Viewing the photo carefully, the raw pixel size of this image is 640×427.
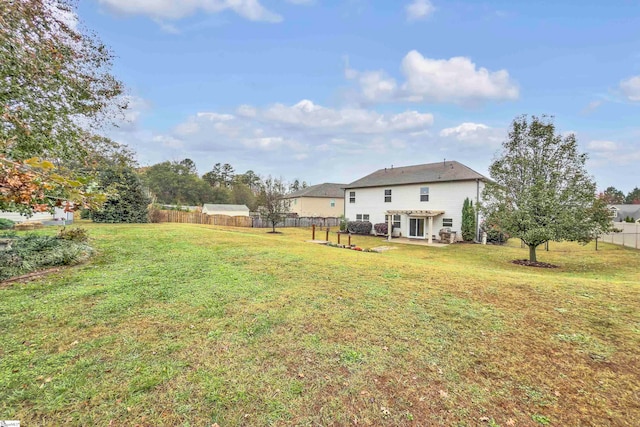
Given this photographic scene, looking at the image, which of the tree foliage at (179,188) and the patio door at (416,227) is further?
the tree foliage at (179,188)

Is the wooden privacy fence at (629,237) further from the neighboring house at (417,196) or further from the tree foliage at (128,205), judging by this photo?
the tree foliage at (128,205)

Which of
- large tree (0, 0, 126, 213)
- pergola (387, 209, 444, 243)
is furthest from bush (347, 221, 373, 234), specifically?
large tree (0, 0, 126, 213)

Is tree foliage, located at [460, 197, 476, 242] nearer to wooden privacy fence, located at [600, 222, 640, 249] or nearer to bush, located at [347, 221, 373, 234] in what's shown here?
wooden privacy fence, located at [600, 222, 640, 249]

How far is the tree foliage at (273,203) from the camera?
86.4ft

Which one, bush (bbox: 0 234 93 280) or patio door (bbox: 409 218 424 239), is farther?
patio door (bbox: 409 218 424 239)

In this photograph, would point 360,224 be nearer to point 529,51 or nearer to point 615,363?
point 529,51

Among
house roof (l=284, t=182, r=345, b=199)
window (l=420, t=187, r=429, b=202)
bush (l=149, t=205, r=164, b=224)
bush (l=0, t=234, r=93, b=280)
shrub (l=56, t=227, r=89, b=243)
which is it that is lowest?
bush (l=0, t=234, r=93, b=280)

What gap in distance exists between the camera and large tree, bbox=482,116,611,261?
1149 centimetres

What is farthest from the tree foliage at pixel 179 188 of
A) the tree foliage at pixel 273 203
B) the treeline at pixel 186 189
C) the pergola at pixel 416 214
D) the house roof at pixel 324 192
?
the pergola at pixel 416 214

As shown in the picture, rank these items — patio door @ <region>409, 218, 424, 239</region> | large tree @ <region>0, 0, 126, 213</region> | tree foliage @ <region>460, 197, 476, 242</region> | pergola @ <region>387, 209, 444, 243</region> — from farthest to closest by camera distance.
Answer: patio door @ <region>409, 218, 424, 239</region>
pergola @ <region>387, 209, 444, 243</region>
tree foliage @ <region>460, 197, 476, 242</region>
large tree @ <region>0, 0, 126, 213</region>

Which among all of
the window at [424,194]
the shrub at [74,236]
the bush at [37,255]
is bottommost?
the bush at [37,255]

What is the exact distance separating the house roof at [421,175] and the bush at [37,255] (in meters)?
20.7

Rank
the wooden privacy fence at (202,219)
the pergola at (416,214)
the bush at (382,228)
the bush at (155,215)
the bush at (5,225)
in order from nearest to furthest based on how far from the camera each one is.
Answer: the bush at (5,225), the pergola at (416,214), the bush at (382,228), the bush at (155,215), the wooden privacy fence at (202,219)

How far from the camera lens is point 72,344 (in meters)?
3.41
